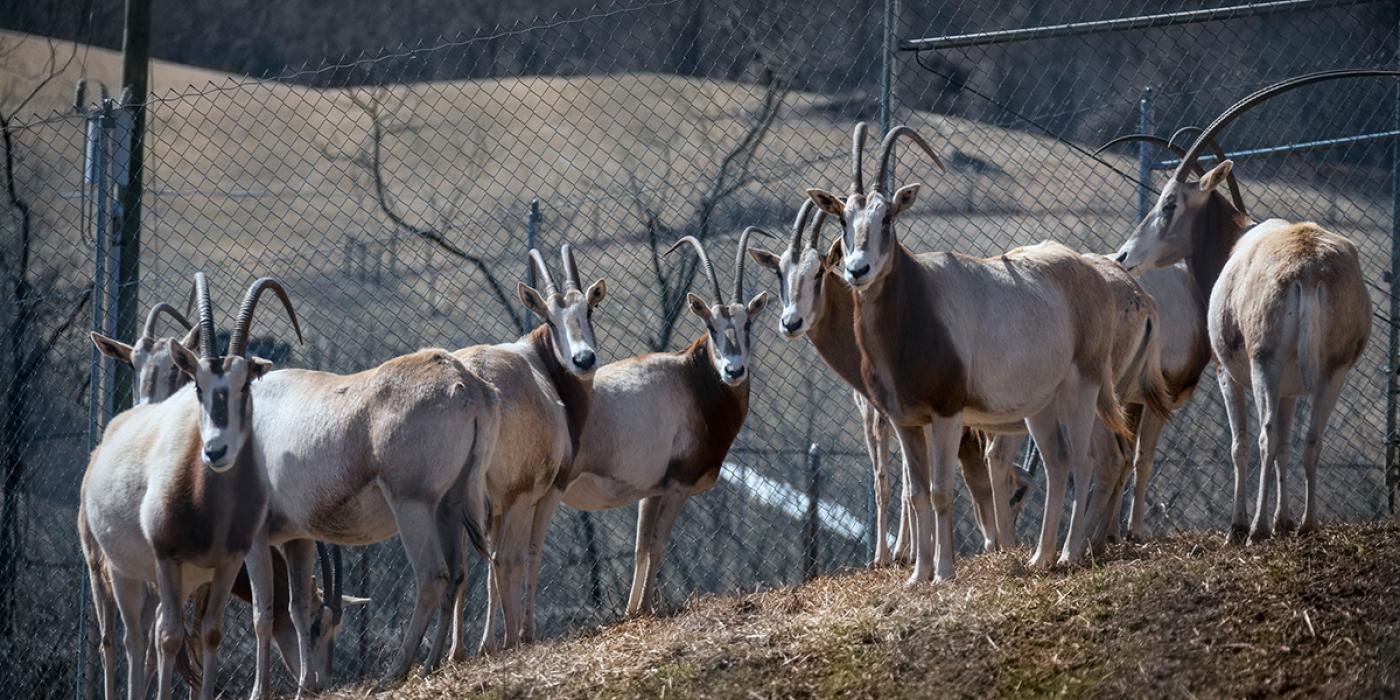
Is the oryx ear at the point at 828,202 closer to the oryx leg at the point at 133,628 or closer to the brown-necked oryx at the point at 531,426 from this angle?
the brown-necked oryx at the point at 531,426

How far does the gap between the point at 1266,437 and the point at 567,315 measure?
13.5 feet

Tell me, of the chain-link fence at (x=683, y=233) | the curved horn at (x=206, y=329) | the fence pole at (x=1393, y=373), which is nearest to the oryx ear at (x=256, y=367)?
the curved horn at (x=206, y=329)

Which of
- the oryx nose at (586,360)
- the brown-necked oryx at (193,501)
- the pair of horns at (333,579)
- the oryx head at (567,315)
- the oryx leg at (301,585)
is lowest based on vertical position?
the pair of horns at (333,579)

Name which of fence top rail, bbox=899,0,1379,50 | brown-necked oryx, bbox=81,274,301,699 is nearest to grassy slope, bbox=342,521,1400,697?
brown-necked oryx, bbox=81,274,301,699

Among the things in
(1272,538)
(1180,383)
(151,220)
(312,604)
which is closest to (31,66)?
(151,220)

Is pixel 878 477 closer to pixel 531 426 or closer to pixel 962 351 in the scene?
pixel 962 351

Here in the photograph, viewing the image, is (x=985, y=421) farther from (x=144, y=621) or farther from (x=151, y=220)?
(x=151, y=220)

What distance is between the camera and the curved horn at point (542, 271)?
9.53 meters

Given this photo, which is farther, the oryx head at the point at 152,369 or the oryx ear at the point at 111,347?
the oryx head at the point at 152,369

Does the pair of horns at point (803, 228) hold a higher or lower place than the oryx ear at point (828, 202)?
lower

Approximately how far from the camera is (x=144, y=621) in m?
8.85

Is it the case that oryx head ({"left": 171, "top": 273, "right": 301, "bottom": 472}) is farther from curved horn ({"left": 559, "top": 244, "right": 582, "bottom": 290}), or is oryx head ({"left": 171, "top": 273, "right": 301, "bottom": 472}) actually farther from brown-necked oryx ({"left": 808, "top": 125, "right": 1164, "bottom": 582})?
brown-necked oryx ({"left": 808, "top": 125, "right": 1164, "bottom": 582})

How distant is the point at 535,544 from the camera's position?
9.43 m

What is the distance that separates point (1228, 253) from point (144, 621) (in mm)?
7032
